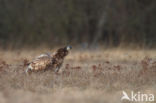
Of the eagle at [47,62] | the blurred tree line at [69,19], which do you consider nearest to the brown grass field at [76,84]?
the eagle at [47,62]

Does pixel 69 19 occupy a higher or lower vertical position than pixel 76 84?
higher

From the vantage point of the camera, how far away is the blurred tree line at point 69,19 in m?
18.7

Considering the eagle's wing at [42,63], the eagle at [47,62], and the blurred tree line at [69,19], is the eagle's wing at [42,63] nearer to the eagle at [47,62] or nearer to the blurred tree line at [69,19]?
the eagle at [47,62]

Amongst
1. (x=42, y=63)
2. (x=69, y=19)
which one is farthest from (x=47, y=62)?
(x=69, y=19)

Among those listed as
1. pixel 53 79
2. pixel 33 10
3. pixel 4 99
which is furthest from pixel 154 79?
pixel 33 10

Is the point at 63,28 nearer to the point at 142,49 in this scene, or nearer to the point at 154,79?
the point at 142,49

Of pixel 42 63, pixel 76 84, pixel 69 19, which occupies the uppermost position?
pixel 69 19

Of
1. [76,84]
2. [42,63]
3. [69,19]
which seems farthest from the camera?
[69,19]

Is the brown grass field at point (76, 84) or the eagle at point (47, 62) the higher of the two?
the eagle at point (47, 62)

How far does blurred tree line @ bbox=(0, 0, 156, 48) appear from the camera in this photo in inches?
736

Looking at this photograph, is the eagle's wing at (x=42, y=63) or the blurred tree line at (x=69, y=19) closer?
the eagle's wing at (x=42, y=63)

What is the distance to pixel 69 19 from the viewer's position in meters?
19.5

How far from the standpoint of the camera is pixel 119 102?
5168 mm

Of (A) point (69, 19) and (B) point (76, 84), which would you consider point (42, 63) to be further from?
(A) point (69, 19)
